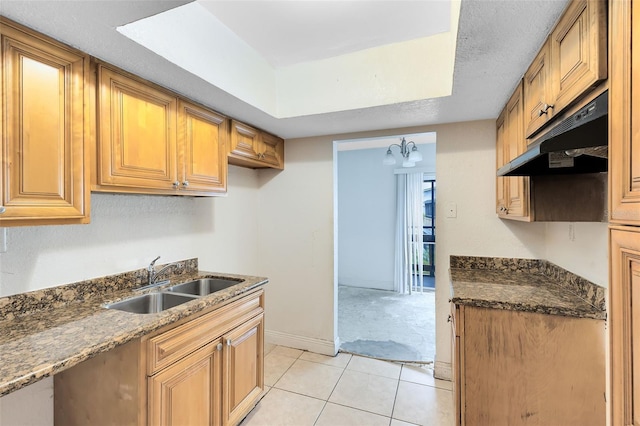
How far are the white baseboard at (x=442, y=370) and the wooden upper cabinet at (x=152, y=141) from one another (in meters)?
2.30

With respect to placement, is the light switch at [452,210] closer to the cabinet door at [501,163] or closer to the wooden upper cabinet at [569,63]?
the cabinet door at [501,163]

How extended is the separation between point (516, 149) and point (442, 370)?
1.85 metres

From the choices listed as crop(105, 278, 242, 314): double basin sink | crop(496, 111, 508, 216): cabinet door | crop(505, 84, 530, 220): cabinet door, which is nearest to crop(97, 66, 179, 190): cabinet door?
crop(105, 278, 242, 314): double basin sink

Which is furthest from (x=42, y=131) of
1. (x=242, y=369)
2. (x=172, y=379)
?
(x=242, y=369)

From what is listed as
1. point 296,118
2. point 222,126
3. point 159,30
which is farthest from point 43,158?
point 296,118

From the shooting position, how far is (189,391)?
1526 millimetres

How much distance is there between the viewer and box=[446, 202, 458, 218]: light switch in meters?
2.51

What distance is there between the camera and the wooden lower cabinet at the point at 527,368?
4.64 ft

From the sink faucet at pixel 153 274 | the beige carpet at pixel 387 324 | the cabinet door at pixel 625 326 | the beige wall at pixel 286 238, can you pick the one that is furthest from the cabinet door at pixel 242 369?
the cabinet door at pixel 625 326

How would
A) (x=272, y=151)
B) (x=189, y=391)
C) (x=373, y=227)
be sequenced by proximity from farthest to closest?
(x=373, y=227), (x=272, y=151), (x=189, y=391)

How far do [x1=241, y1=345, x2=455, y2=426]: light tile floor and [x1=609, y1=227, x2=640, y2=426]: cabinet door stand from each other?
5.07ft

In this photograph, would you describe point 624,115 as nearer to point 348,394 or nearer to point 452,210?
point 452,210

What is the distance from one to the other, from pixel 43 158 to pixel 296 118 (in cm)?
161

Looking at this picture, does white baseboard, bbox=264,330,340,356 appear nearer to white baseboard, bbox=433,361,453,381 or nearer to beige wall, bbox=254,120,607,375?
beige wall, bbox=254,120,607,375
